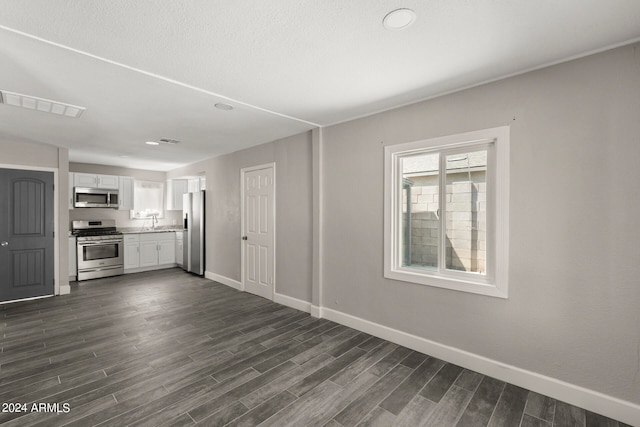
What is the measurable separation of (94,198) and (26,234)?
6.16 ft

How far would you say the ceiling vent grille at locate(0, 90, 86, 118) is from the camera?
2.75 meters

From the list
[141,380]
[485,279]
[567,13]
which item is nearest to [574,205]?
[485,279]

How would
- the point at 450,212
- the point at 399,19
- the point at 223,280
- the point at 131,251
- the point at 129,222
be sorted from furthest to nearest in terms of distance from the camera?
the point at 129,222 → the point at 131,251 → the point at 223,280 → the point at 450,212 → the point at 399,19

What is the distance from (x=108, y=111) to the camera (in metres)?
3.21

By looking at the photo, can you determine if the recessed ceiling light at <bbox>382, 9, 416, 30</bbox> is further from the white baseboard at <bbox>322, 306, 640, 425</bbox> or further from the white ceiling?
the white baseboard at <bbox>322, 306, 640, 425</bbox>

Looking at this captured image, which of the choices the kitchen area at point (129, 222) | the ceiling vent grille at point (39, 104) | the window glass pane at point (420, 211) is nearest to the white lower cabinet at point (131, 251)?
the kitchen area at point (129, 222)

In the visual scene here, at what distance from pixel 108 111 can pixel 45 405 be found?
109 inches

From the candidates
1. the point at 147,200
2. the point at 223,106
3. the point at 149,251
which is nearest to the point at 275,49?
the point at 223,106

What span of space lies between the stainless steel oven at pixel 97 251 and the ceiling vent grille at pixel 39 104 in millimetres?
3752

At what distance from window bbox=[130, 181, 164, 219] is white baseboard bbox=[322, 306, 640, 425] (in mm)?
6669

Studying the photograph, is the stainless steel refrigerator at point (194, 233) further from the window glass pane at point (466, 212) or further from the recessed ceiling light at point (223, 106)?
the window glass pane at point (466, 212)

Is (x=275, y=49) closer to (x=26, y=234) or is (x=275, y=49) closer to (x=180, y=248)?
(x=26, y=234)

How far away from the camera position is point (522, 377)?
2.34 m

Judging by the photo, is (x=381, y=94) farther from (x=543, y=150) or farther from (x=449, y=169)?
(x=543, y=150)
